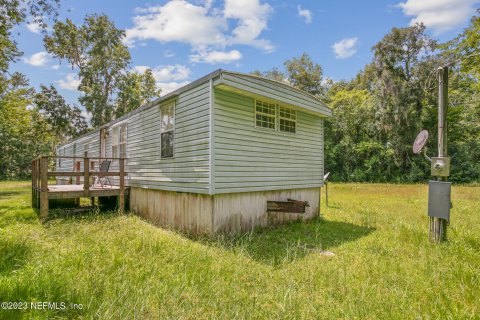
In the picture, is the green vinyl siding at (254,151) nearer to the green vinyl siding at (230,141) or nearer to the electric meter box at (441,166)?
the green vinyl siding at (230,141)

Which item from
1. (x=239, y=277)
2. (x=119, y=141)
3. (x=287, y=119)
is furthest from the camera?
(x=119, y=141)

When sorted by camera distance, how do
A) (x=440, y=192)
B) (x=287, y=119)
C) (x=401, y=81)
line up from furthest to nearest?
(x=401, y=81) → (x=287, y=119) → (x=440, y=192)

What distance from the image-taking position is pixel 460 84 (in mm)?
20875

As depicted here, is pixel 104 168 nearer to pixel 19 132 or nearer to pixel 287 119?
pixel 287 119

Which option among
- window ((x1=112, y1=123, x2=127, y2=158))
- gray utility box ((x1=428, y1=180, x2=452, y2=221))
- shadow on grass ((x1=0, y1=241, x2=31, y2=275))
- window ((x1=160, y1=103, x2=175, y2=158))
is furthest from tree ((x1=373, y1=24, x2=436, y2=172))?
shadow on grass ((x1=0, y1=241, x2=31, y2=275))

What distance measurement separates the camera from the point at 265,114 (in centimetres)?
716

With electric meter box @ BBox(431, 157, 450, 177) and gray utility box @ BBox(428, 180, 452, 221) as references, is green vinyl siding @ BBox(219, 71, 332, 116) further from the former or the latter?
gray utility box @ BBox(428, 180, 452, 221)

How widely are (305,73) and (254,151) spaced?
26.8 meters

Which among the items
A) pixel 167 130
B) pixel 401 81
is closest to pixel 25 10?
pixel 167 130

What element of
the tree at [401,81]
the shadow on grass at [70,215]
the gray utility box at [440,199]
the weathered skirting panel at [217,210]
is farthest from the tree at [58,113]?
the gray utility box at [440,199]

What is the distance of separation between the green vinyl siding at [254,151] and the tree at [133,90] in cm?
2167

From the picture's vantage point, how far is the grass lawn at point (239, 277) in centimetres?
283

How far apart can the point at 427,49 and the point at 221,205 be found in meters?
24.3

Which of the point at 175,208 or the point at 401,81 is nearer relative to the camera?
the point at 175,208
